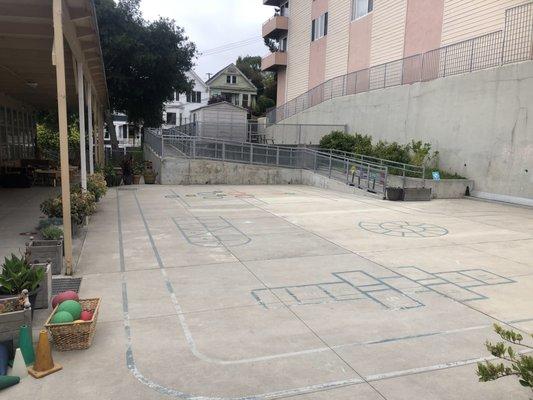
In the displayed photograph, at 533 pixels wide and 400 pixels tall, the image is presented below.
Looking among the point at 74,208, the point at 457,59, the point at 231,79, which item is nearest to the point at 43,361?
the point at 74,208

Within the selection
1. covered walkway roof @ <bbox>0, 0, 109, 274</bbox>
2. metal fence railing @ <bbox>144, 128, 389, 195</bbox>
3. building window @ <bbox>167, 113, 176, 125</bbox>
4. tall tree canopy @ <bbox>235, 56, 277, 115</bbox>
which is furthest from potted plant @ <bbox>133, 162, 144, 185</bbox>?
building window @ <bbox>167, 113, 176, 125</bbox>

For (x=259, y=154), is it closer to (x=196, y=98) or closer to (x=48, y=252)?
(x=48, y=252)

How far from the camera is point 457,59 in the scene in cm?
1789

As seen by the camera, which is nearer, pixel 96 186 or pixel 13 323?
pixel 13 323

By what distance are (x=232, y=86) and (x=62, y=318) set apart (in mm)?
60245

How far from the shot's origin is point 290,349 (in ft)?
14.8

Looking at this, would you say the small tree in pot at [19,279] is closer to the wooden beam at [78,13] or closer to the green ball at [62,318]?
the green ball at [62,318]

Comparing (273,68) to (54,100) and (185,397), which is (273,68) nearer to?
(54,100)

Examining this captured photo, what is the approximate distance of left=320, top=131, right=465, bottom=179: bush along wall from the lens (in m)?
17.9

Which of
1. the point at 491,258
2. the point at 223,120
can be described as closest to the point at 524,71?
the point at 491,258

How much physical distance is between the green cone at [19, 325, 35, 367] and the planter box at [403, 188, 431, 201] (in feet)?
45.7

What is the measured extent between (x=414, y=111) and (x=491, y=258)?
12722 mm

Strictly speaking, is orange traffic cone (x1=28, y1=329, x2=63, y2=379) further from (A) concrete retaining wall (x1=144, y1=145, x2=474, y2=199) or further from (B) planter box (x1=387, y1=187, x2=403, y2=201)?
(A) concrete retaining wall (x1=144, y1=145, x2=474, y2=199)

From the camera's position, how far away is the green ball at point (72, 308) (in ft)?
15.2
